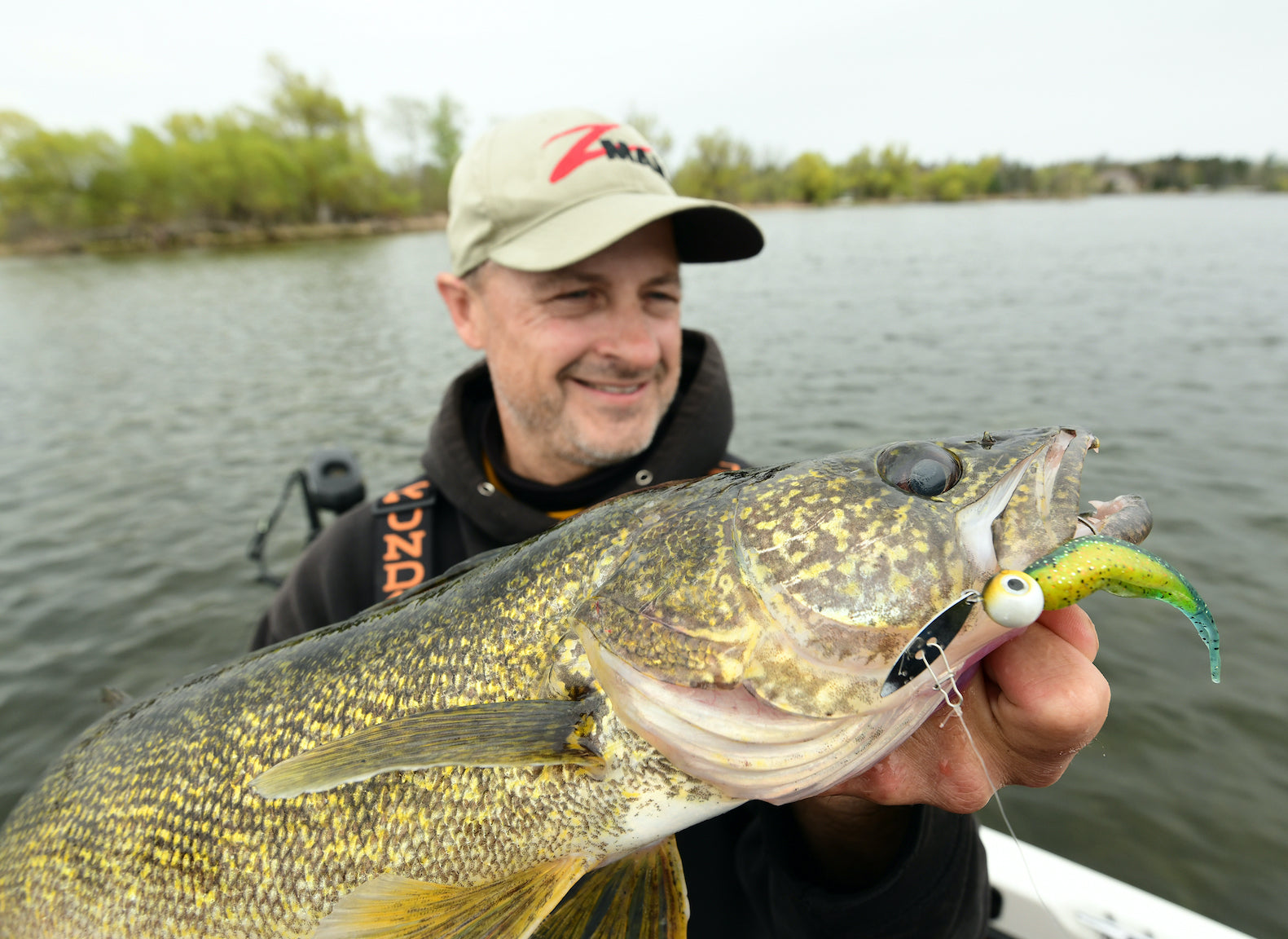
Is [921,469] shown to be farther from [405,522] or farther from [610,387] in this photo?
[405,522]

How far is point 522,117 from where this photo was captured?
2.73 m

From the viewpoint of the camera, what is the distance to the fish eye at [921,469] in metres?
1.31

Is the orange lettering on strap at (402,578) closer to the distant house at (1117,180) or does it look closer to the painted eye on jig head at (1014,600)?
the painted eye on jig head at (1014,600)

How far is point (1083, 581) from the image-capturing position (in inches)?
41.7

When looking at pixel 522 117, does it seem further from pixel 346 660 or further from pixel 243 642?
pixel 243 642

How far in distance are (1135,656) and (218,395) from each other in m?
15.2

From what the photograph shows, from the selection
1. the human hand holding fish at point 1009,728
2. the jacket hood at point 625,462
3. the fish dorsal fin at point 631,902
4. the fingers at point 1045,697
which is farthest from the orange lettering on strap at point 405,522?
the fingers at point 1045,697

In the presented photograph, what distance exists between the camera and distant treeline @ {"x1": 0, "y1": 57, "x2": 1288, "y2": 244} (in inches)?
2098

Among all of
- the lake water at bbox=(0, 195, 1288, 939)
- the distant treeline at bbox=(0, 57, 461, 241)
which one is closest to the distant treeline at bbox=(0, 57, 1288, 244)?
the distant treeline at bbox=(0, 57, 461, 241)

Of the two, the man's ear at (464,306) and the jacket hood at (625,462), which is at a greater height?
the man's ear at (464,306)

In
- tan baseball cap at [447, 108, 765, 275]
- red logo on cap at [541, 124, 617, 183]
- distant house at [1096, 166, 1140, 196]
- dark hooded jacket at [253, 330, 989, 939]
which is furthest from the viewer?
distant house at [1096, 166, 1140, 196]

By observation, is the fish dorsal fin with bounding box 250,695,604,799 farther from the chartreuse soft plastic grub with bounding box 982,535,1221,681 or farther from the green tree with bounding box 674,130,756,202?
the green tree with bounding box 674,130,756,202

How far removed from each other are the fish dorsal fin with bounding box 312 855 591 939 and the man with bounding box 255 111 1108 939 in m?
0.74

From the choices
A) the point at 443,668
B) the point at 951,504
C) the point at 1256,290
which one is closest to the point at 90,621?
the point at 443,668
